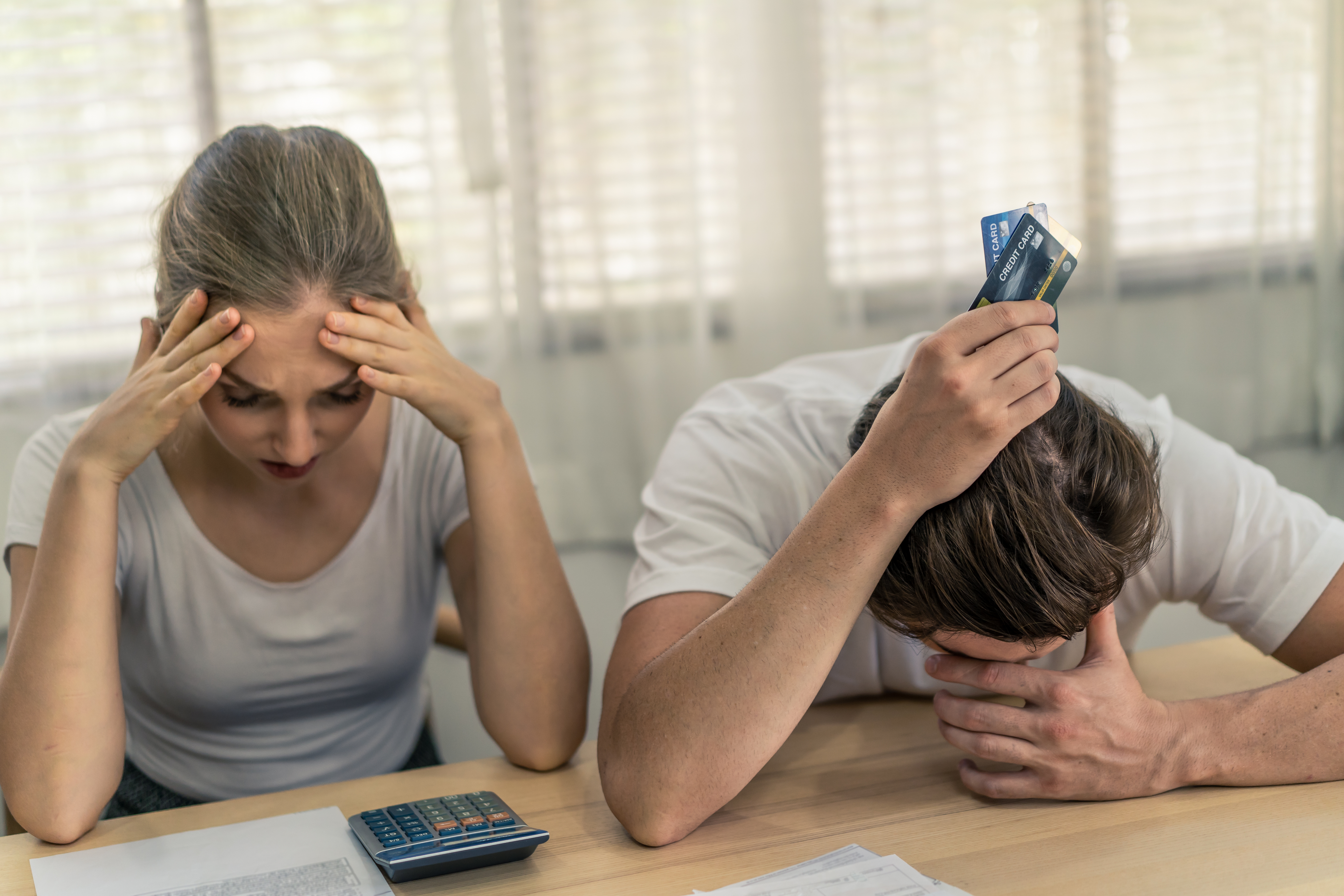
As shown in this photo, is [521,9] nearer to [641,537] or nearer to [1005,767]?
[641,537]

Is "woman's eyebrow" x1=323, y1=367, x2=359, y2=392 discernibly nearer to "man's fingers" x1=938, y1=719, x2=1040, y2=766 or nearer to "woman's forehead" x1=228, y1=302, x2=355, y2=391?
"woman's forehead" x1=228, y1=302, x2=355, y2=391

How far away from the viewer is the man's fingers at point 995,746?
861 millimetres

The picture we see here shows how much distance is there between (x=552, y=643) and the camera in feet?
3.56

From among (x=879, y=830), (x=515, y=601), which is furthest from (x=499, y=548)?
(x=879, y=830)

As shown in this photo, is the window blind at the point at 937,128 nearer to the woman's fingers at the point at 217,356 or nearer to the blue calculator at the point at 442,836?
the woman's fingers at the point at 217,356

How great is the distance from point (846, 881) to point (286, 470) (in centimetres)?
64

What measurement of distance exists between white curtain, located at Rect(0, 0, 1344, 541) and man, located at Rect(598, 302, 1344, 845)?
83 centimetres

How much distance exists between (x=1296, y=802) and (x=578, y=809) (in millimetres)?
562

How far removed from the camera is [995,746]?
87 centimetres

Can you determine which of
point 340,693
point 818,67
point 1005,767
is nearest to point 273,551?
point 340,693

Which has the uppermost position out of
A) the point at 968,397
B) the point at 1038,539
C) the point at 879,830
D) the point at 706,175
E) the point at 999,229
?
the point at 706,175

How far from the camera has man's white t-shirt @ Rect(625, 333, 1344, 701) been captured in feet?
3.21

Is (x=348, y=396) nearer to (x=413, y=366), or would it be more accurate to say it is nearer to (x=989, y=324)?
(x=413, y=366)

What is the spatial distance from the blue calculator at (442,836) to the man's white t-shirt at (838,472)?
24 cm
